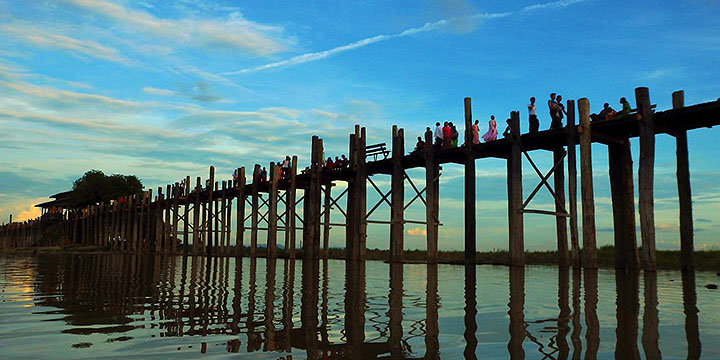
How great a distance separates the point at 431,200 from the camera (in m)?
18.5

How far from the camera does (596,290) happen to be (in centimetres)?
941

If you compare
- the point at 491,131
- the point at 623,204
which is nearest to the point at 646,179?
the point at 623,204

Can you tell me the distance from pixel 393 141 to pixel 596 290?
11846 millimetres

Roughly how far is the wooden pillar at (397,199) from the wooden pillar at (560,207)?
537cm

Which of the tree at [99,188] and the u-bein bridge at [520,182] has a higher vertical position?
the tree at [99,188]

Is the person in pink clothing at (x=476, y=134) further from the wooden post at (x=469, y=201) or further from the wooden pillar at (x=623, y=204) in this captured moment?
the wooden pillar at (x=623, y=204)

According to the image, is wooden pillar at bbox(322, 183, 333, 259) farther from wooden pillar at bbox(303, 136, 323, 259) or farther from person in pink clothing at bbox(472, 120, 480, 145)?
person in pink clothing at bbox(472, 120, 480, 145)

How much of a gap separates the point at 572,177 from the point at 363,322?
10.8 meters

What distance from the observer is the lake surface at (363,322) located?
4.46 meters

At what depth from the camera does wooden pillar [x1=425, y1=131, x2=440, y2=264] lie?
1819 centimetres

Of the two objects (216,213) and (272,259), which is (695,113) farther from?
(216,213)

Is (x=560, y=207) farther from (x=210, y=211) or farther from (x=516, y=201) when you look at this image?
(x=210, y=211)

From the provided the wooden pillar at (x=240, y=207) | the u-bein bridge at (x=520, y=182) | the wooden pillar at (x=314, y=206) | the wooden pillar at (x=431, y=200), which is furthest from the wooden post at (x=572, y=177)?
the wooden pillar at (x=240, y=207)

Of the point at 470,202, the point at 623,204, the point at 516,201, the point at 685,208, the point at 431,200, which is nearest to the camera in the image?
the point at 685,208
